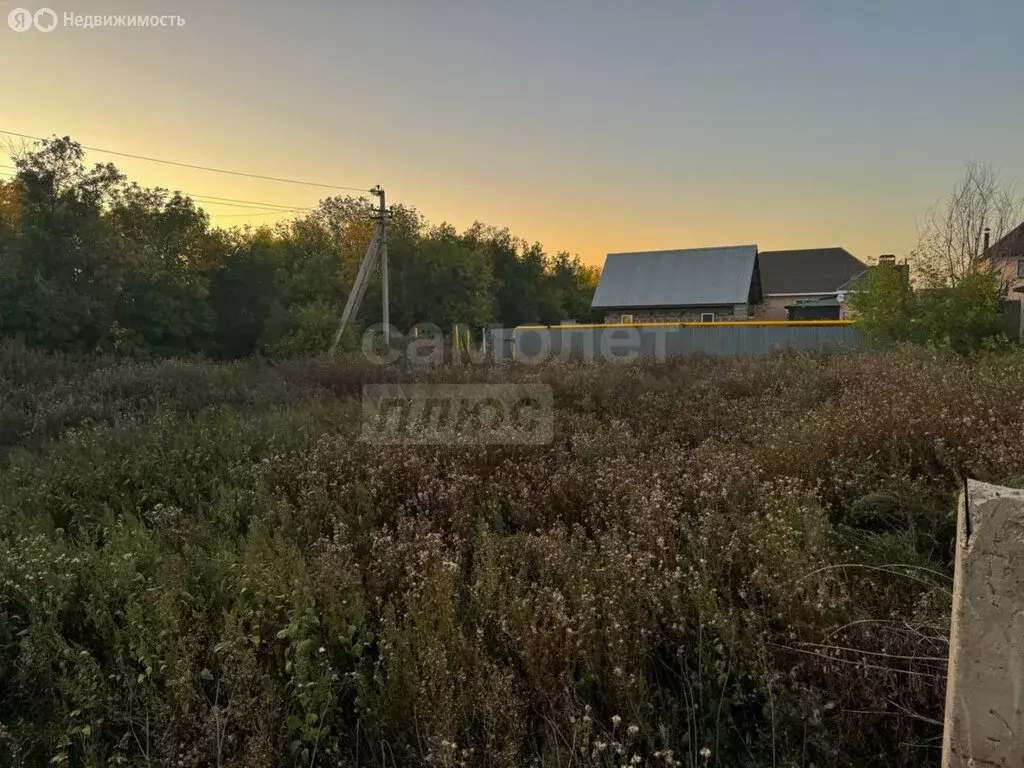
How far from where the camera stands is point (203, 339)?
81.1 ft

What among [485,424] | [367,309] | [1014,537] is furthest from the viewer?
[367,309]

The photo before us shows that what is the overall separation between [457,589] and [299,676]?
911 mm

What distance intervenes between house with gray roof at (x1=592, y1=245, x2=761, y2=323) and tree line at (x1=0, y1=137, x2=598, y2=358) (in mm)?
8850

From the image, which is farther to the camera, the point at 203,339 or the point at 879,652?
the point at 203,339

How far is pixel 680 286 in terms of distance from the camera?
35.8m

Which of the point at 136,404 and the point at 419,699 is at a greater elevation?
the point at 136,404

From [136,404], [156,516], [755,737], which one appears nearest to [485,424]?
[156,516]

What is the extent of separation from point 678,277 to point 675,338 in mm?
15892

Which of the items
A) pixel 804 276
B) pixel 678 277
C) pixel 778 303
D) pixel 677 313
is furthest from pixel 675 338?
pixel 804 276

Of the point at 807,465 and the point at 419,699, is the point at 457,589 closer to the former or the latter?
A: the point at 419,699

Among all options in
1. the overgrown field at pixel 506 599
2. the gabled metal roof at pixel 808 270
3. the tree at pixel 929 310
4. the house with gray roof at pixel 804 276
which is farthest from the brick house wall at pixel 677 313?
the overgrown field at pixel 506 599

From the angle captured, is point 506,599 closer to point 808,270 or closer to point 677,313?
point 677,313

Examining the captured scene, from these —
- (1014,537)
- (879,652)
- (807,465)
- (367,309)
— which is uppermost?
(367,309)

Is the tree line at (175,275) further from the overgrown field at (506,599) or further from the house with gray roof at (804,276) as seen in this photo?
the house with gray roof at (804,276)
